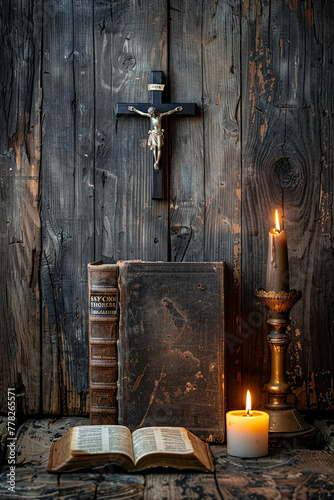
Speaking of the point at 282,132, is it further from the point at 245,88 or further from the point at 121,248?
the point at 121,248

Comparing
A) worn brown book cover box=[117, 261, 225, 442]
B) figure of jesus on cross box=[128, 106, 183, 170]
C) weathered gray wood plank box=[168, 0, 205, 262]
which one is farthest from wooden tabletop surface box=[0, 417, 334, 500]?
figure of jesus on cross box=[128, 106, 183, 170]

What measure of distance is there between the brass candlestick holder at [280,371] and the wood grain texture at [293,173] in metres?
0.19

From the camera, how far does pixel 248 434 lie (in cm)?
148

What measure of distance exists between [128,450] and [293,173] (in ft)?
3.41

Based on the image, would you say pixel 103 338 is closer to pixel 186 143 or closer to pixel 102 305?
pixel 102 305

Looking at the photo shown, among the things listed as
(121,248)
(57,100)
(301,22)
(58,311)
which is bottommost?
(58,311)

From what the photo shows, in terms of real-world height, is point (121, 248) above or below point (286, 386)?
above

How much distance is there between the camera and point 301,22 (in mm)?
1872

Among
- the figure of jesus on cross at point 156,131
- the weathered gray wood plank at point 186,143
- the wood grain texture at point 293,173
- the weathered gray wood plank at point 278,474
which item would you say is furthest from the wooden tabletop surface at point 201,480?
the figure of jesus on cross at point 156,131

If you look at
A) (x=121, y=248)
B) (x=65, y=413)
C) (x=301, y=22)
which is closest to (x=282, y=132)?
(x=301, y=22)

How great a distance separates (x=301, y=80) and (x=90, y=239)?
0.88m

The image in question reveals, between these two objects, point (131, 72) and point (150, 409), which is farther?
point (131, 72)

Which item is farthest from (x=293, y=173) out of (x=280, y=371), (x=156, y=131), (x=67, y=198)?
A: (x=67, y=198)

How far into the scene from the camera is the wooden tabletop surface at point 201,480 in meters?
1.28
